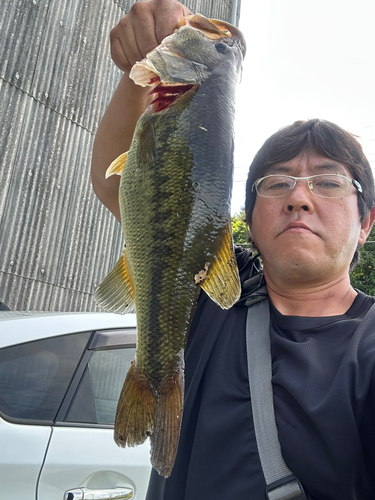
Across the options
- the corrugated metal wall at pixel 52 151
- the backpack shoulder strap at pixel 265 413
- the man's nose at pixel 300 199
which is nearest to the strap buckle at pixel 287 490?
the backpack shoulder strap at pixel 265 413

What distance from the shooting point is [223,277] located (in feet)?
4.75

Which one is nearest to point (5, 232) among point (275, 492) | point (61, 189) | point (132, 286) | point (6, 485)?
point (61, 189)

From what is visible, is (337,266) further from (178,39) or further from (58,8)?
(58,8)

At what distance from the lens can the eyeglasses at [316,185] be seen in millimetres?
1964

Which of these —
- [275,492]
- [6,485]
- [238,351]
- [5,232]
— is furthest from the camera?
[5,232]

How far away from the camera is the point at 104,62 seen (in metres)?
9.57

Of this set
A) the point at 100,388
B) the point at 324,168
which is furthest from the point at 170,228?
the point at 100,388

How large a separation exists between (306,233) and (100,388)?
177 centimetres

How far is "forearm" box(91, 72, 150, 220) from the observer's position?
1.99m

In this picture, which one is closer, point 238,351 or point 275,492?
point 275,492

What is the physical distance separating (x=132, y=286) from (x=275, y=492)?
0.80m

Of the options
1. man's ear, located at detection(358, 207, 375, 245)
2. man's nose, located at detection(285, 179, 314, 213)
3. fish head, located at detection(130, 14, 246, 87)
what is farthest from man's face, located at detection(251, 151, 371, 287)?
fish head, located at detection(130, 14, 246, 87)

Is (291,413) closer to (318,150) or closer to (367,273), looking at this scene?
(318,150)

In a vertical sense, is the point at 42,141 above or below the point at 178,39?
below
